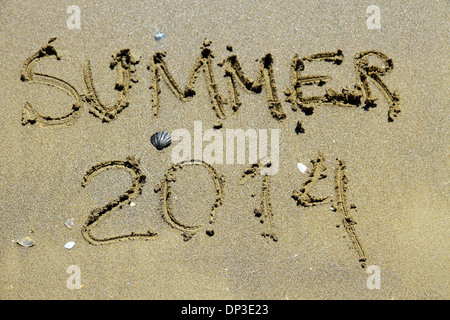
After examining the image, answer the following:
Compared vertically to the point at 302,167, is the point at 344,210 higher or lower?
lower

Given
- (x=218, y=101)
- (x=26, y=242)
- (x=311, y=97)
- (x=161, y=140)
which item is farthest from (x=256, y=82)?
(x=26, y=242)

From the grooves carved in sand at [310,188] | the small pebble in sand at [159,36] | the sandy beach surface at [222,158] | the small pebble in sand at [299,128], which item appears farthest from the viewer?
the small pebble in sand at [159,36]

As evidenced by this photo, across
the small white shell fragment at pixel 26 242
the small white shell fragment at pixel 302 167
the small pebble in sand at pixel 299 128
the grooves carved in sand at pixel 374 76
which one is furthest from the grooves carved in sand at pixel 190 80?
the small white shell fragment at pixel 26 242

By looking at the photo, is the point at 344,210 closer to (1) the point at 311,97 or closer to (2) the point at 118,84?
(1) the point at 311,97

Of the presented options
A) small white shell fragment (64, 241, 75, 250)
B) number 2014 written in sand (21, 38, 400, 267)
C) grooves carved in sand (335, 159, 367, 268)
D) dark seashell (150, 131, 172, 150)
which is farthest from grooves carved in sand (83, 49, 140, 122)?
grooves carved in sand (335, 159, 367, 268)

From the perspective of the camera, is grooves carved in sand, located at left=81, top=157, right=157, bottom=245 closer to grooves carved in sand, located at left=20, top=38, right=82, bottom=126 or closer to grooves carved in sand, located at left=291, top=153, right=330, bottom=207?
grooves carved in sand, located at left=20, top=38, right=82, bottom=126

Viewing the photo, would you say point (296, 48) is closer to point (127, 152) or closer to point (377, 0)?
point (377, 0)

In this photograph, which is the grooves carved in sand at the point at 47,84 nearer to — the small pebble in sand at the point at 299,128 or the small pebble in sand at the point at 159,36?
the small pebble in sand at the point at 159,36
